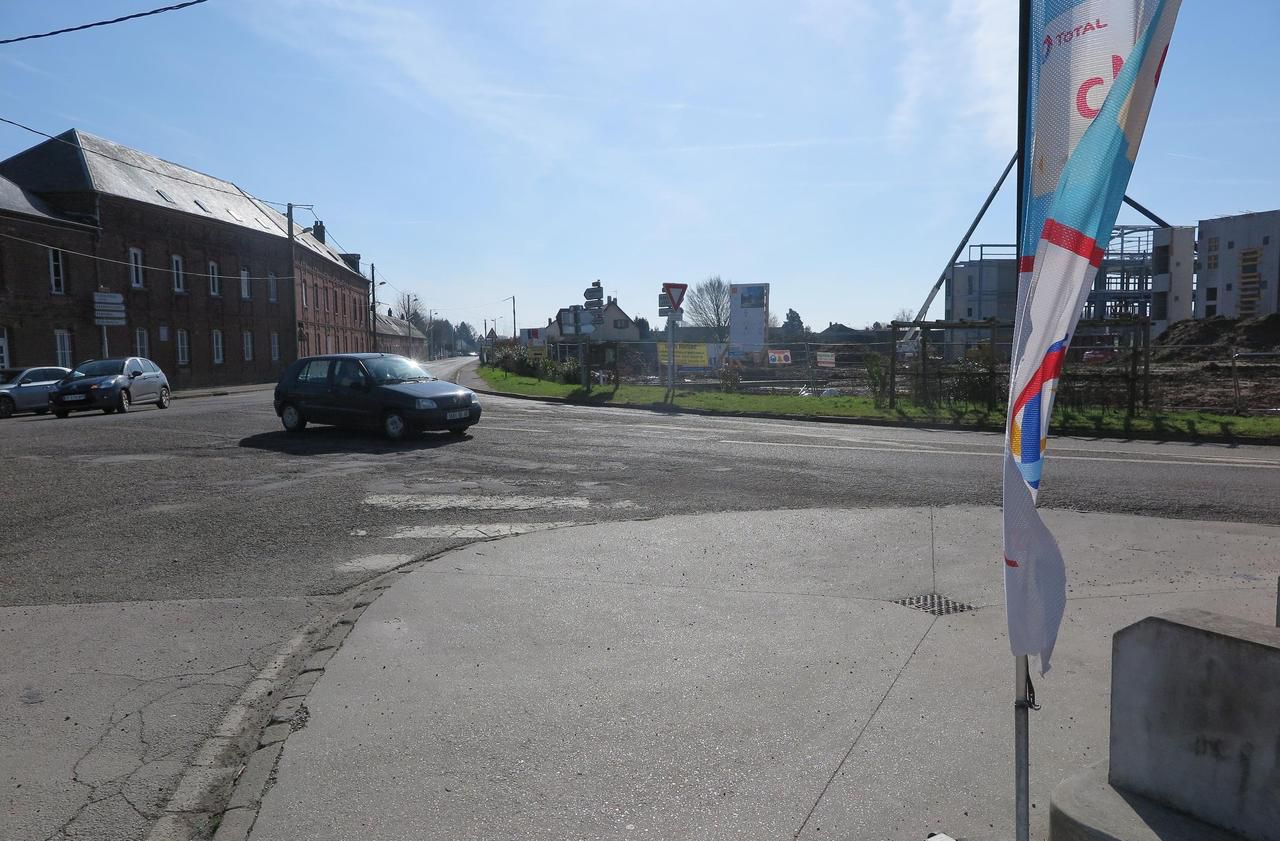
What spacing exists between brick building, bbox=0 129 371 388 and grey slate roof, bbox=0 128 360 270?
0.23 feet

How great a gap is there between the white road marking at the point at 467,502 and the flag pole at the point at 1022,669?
6.94 metres

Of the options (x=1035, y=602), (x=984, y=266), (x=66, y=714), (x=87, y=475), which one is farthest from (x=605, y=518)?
(x=984, y=266)

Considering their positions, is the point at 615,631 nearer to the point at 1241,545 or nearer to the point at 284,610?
the point at 284,610

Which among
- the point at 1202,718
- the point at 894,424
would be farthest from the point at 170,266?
the point at 1202,718

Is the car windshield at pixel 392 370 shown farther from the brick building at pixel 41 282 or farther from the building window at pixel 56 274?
the building window at pixel 56 274

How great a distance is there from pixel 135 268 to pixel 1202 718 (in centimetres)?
4680

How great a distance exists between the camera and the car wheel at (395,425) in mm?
14625

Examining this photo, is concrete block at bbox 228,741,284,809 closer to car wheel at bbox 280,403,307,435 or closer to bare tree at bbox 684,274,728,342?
car wheel at bbox 280,403,307,435

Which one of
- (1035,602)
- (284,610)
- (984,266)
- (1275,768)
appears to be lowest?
(284,610)

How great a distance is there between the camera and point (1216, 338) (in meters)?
47.7

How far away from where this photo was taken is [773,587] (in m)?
5.92

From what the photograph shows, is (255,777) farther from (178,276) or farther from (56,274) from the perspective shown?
(178,276)

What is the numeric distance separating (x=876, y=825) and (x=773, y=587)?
2967mm

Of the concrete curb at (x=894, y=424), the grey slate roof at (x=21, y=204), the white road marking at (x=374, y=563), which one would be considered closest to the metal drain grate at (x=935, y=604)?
the white road marking at (x=374, y=563)
